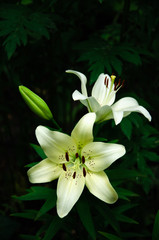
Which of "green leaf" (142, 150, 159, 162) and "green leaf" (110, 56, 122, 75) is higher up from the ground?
"green leaf" (110, 56, 122, 75)

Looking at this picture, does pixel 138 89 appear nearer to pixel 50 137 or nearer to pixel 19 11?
pixel 19 11

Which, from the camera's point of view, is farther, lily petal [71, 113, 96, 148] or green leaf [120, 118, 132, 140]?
green leaf [120, 118, 132, 140]

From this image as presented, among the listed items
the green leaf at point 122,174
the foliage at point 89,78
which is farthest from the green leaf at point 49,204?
the green leaf at point 122,174

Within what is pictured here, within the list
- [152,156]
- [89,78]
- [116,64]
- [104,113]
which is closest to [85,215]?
[104,113]

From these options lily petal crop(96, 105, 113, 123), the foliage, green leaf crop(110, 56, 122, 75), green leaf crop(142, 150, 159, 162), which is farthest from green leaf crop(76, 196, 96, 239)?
green leaf crop(110, 56, 122, 75)

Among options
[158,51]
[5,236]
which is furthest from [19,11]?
[5,236]

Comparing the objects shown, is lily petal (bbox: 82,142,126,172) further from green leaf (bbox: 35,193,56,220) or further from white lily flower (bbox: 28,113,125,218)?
green leaf (bbox: 35,193,56,220)

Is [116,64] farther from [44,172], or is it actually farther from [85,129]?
[44,172]
